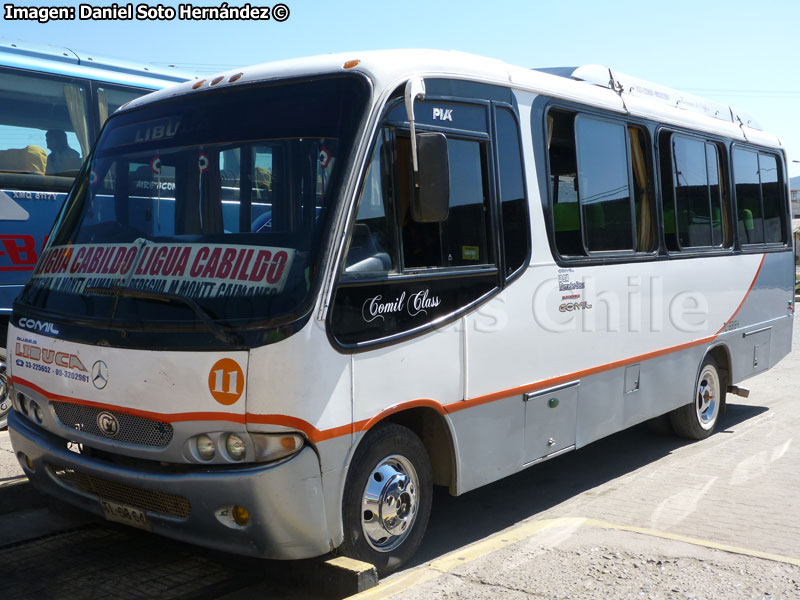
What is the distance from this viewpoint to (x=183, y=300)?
435 centimetres

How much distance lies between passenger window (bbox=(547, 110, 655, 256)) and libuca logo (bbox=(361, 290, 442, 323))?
156 centimetres

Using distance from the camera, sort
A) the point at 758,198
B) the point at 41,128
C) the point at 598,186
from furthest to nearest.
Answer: the point at 758,198 < the point at 41,128 < the point at 598,186

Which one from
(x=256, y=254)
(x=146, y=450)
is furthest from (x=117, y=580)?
(x=256, y=254)

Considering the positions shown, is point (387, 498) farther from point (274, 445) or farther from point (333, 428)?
point (274, 445)

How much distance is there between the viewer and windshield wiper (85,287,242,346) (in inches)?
164

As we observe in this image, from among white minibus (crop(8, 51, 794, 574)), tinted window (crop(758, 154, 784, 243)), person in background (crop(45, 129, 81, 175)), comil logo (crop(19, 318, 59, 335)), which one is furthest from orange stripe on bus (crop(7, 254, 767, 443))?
tinted window (crop(758, 154, 784, 243))

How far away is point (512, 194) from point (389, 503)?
7.09 feet

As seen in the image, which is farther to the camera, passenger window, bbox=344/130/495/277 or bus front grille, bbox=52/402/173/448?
passenger window, bbox=344/130/495/277

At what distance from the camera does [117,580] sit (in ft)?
15.8

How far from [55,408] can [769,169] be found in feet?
28.0

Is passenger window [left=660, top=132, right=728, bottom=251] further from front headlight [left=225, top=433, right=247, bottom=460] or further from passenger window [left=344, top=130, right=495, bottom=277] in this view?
front headlight [left=225, top=433, right=247, bottom=460]

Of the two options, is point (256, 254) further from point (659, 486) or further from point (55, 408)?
point (659, 486)

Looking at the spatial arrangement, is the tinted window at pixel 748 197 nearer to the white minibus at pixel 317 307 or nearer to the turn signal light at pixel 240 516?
the white minibus at pixel 317 307

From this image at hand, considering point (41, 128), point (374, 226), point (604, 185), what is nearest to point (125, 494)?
point (374, 226)
